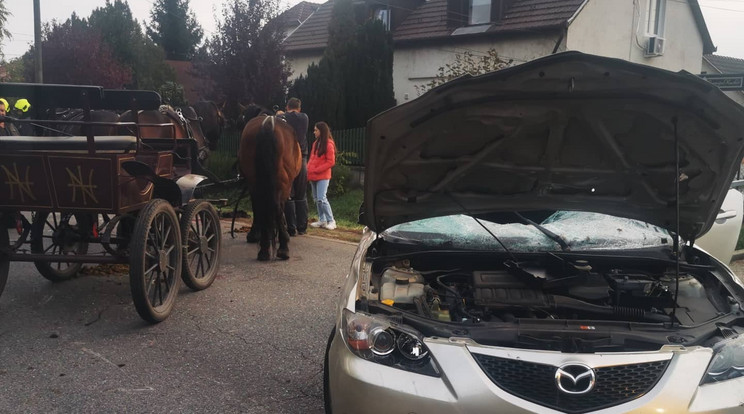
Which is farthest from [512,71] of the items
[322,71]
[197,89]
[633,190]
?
[197,89]

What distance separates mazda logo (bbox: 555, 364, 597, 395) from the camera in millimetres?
2688

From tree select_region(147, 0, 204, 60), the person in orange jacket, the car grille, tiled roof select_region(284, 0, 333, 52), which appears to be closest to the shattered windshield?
the car grille

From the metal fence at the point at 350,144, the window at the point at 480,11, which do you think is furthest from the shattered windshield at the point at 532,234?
the window at the point at 480,11

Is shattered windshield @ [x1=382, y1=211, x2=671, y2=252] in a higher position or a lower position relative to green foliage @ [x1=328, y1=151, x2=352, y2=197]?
higher

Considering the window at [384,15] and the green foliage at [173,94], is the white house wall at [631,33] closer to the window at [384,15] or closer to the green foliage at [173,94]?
the window at [384,15]

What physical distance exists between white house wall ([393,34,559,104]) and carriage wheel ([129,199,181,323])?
43.7 ft

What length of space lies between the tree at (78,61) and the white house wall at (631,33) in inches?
730

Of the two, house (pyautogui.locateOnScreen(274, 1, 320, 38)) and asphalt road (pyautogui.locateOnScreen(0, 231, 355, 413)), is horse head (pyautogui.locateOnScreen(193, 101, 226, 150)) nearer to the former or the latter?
asphalt road (pyautogui.locateOnScreen(0, 231, 355, 413))

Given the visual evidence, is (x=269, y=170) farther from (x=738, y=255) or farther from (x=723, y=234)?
(x=738, y=255)

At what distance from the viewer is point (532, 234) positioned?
4.13 metres

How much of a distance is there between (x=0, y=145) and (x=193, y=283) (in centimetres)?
215

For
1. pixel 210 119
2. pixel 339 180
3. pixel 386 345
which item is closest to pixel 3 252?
pixel 386 345

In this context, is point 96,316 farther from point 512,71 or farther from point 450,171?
point 512,71

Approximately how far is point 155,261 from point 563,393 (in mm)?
3837
